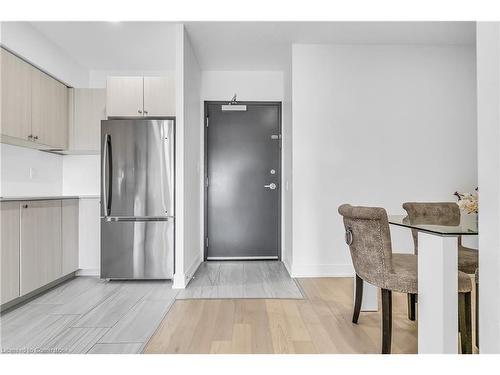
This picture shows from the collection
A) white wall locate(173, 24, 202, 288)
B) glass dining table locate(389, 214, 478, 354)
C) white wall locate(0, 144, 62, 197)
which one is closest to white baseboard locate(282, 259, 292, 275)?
white wall locate(173, 24, 202, 288)

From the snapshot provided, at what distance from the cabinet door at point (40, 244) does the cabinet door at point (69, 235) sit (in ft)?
0.26

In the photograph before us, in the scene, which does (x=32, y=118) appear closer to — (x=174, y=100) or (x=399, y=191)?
(x=174, y=100)

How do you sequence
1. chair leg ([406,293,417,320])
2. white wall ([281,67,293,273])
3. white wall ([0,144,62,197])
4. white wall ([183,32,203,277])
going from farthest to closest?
1. white wall ([281,67,293,273])
2. white wall ([183,32,203,277])
3. white wall ([0,144,62,197])
4. chair leg ([406,293,417,320])

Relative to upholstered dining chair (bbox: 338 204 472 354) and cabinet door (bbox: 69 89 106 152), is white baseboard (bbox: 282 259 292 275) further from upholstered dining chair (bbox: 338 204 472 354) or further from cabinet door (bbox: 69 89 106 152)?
cabinet door (bbox: 69 89 106 152)

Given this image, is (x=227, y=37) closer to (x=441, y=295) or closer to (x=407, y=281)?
(x=407, y=281)

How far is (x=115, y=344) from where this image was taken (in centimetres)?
197

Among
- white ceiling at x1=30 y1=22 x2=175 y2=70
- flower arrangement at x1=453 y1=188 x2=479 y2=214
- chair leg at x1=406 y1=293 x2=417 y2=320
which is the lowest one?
chair leg at x1=406 y1=293 x2=417 y2=320

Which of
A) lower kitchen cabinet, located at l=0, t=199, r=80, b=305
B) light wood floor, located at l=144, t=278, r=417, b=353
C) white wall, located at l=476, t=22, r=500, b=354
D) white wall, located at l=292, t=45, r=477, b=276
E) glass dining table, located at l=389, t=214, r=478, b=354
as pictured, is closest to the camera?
white wall, located at l=476, t=22, r=500, b=354

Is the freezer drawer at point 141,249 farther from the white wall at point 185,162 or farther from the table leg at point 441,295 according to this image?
the table leg at point 441,295

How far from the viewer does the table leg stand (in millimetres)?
1451

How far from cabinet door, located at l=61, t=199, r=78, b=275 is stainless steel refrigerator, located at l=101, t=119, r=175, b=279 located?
40 centimetres

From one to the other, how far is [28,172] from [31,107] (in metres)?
0.70

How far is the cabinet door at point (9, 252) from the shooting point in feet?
8.22

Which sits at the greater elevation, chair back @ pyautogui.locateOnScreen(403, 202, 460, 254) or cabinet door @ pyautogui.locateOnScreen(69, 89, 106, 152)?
cabinet door @ pyautogui.locateOnScreen(69, 89, 106, 152)
